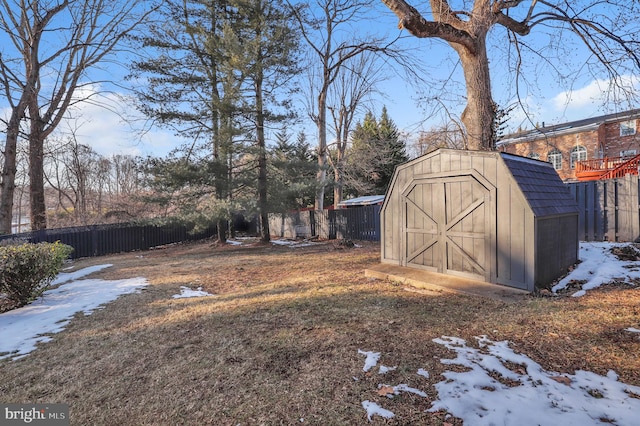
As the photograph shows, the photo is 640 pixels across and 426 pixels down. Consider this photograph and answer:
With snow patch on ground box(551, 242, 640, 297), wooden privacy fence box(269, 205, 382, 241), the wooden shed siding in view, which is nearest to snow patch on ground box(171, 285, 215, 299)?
the wooden shed siding

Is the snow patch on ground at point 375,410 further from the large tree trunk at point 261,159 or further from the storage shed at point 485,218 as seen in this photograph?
the large tree trunk at point 261,159

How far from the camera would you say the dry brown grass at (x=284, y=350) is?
223cm

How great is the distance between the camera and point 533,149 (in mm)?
23141

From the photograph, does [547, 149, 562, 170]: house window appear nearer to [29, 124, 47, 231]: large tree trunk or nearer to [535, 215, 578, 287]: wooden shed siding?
[535, 215, 578, 287]: wooden shed siding

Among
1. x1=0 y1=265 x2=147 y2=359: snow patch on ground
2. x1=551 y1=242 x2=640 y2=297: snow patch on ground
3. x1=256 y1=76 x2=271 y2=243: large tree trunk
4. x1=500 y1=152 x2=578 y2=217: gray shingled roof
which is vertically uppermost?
x1=256 y1=76 x2=271 y2=243: large tree trunk

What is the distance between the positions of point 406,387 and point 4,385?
3.41 meters

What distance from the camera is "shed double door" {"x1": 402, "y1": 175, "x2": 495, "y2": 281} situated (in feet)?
16.4

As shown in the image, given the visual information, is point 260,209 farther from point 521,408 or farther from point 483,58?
point 521,408

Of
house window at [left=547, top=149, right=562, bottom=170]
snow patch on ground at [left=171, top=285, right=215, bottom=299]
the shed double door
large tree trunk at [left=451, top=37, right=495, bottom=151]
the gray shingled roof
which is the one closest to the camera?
the gray shingled roof

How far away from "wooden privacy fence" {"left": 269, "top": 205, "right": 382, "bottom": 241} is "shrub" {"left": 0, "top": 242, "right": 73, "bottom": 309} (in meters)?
8.34

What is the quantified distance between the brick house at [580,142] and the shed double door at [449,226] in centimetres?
1690

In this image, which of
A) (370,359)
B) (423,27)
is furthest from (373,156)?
(370,359)

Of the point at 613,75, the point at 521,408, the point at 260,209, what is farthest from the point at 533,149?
the point at 521,408

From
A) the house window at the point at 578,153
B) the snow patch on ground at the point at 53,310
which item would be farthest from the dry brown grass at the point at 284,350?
the house window at the point at 578,153
